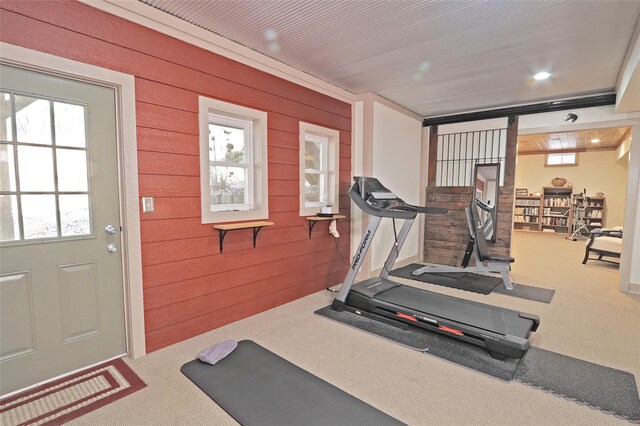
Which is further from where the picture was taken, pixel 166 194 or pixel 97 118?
pixel 166 194

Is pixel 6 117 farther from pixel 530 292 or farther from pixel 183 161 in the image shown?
pixel 530 292

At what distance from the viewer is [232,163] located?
312cm

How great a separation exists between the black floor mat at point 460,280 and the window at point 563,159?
7324 mm

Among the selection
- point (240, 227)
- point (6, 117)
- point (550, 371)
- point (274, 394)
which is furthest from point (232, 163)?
point (550, 371)

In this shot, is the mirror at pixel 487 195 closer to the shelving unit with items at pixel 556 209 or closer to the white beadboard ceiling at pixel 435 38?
the white beadboard ceiling at pixel 435 38

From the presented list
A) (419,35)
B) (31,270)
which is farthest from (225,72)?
(31,270)

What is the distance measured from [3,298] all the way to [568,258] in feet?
26.9

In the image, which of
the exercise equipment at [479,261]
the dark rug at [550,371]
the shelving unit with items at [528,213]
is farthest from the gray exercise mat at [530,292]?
the shelving unit with items at [528,213]

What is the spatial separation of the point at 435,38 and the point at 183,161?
2435mm

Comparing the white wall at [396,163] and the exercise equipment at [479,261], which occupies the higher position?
the white wall at [396,163]

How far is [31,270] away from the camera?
204cm

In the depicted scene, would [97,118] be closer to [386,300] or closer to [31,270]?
[31,270]

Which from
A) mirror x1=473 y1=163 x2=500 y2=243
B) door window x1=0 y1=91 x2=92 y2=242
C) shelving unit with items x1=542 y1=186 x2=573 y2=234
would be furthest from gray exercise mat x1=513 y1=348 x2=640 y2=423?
shelving unit with items x1=542 y1=186 x2=573 y2=234

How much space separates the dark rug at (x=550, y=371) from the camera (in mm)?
2025
